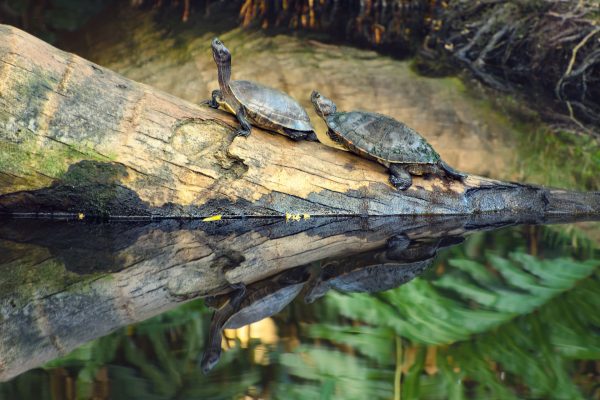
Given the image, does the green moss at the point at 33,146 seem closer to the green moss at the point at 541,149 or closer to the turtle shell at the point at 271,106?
the turtle shell at the point at 271,106

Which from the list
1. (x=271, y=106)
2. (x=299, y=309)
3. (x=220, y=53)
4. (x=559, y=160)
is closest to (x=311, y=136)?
(x=271, y=106)

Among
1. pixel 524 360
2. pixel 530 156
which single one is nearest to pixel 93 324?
pixel 524 360

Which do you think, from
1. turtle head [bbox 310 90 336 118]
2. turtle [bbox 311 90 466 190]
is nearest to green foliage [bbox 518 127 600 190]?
turtle [bbox 311 90 466 190]

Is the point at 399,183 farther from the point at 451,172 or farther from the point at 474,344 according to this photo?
the point at 474,344

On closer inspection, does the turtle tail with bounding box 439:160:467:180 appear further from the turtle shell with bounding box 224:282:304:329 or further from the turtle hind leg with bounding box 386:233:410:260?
the turtle shell with bounding box 224:282:304:329

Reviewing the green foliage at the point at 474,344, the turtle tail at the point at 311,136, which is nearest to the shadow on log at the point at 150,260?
the turtle tail at the point at 311,136
